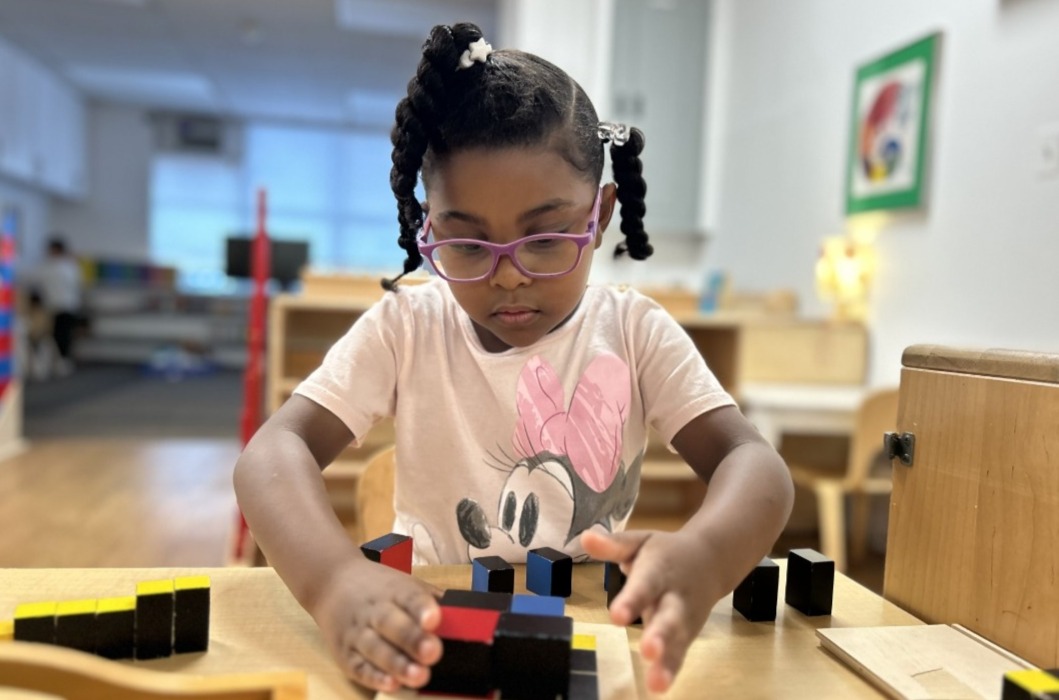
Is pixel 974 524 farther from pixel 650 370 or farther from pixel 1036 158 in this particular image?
pixel 1036 158

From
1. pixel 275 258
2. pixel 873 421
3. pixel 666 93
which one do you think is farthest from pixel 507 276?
pixel 275 258

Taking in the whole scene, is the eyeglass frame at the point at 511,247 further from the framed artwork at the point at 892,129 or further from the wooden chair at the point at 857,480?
the framed artwork at the point at 892,129

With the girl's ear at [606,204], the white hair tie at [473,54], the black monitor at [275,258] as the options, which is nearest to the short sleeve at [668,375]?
the girl's ear at [606,204]

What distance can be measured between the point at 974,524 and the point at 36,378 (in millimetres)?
7809

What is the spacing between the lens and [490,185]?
2.27ft

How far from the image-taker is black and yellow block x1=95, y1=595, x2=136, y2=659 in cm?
47

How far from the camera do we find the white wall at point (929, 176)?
74.1 inches

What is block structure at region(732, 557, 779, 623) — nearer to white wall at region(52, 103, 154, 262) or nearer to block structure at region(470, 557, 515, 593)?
A: block structure at region(470, 557, 515, 593)

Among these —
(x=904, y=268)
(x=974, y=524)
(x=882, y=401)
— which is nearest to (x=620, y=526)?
(x=974, y=524)

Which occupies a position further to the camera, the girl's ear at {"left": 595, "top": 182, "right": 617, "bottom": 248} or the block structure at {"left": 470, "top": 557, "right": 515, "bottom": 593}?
the girl's ear at {"left": 595, "top": 182, "right": 617, "bottom": 248}

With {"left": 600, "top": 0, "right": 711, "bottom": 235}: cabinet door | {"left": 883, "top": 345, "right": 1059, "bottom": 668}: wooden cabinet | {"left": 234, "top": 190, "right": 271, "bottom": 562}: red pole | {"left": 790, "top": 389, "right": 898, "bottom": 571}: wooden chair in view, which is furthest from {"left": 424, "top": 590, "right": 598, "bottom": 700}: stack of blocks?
{"left": 600, "top": 0, "right": 711, "bottom": 235}: cabinet door

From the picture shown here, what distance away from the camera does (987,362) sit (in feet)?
1.89

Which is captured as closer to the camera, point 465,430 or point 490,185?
point 490,185

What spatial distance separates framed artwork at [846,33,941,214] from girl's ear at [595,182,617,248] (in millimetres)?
1899
